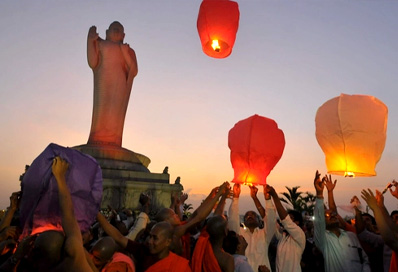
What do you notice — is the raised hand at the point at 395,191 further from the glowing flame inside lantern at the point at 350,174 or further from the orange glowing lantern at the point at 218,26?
the orange glowing lantern at the point at 218,26

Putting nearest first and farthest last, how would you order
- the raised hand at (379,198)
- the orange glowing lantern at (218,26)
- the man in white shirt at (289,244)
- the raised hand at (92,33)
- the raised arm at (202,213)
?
1. the raised arm at (202,213)
2. the raised hand at (379,198)
3. the man in white shirt at (289,244)
4. the orange glowing lantern at (218,26)
5. the raised hand at (92,33)

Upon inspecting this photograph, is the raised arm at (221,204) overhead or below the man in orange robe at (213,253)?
overhead

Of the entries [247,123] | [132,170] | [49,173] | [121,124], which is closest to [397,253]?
[247,123]

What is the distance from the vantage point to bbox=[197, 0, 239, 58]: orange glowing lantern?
551 cm

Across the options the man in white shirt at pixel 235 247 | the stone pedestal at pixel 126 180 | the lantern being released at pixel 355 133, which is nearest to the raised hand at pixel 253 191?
the lantern being released at pixel 355 133

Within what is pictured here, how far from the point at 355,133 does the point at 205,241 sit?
2530 mm

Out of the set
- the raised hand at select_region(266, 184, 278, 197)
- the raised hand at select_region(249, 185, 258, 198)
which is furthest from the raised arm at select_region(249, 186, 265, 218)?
the raised hand at select_region(266, 184, 278, 197)

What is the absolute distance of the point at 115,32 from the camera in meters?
17.2

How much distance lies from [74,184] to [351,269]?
160 inches

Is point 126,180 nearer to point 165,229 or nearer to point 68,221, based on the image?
point 165,229

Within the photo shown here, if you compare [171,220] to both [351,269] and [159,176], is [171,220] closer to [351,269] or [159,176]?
[351,269]

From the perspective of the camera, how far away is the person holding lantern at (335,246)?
4754 mm

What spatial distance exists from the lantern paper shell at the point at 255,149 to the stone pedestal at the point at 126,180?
1074 cm

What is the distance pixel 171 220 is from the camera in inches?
151
